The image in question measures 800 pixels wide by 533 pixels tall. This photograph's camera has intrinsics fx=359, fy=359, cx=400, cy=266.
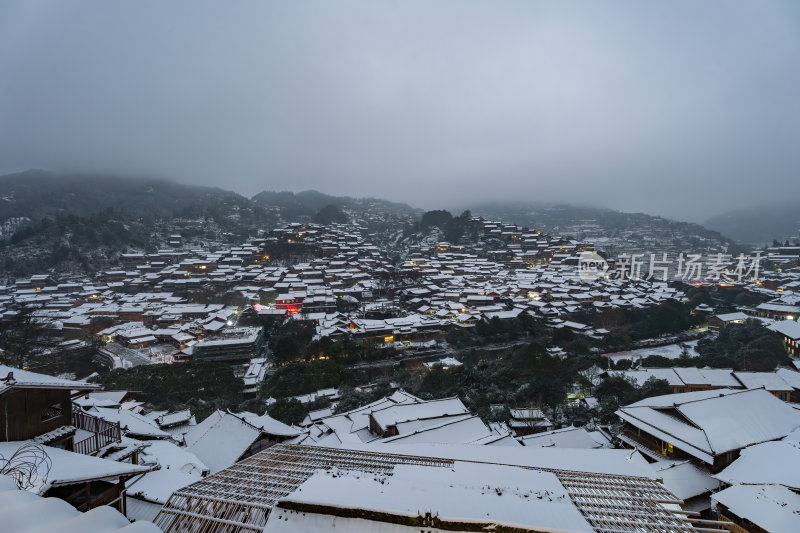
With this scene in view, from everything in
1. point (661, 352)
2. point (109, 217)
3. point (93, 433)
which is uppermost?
point (109, 217)

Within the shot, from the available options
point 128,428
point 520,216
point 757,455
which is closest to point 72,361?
point 128,428

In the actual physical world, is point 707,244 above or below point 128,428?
above

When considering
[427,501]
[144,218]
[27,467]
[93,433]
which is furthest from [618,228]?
[27,467]

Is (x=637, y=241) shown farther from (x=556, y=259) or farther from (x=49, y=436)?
(x=49, y=436)

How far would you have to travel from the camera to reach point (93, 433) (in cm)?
632

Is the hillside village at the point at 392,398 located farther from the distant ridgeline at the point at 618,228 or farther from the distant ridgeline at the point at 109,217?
the distant ridgeline at the point at 618,228

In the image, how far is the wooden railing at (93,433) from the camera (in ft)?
19.6

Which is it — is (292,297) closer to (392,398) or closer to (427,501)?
(392,398)

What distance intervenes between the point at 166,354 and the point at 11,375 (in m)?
22.4

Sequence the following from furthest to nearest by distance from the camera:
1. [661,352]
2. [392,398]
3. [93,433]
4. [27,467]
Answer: [661,352] → [392,398] → [93,433] → [27,467]

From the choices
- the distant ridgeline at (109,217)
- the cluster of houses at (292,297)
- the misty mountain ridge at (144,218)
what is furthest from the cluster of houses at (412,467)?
the misty mountain ridge at (144,218)

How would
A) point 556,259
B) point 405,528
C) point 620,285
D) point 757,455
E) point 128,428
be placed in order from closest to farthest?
point 405,528
point 757,455
point 128,428
point 620,285
point 556,259

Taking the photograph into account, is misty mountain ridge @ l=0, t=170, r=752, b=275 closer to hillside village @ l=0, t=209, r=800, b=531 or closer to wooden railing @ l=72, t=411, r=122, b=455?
hillside village @ l=0, t=209, r=800, b=531

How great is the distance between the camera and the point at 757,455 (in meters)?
8.21
